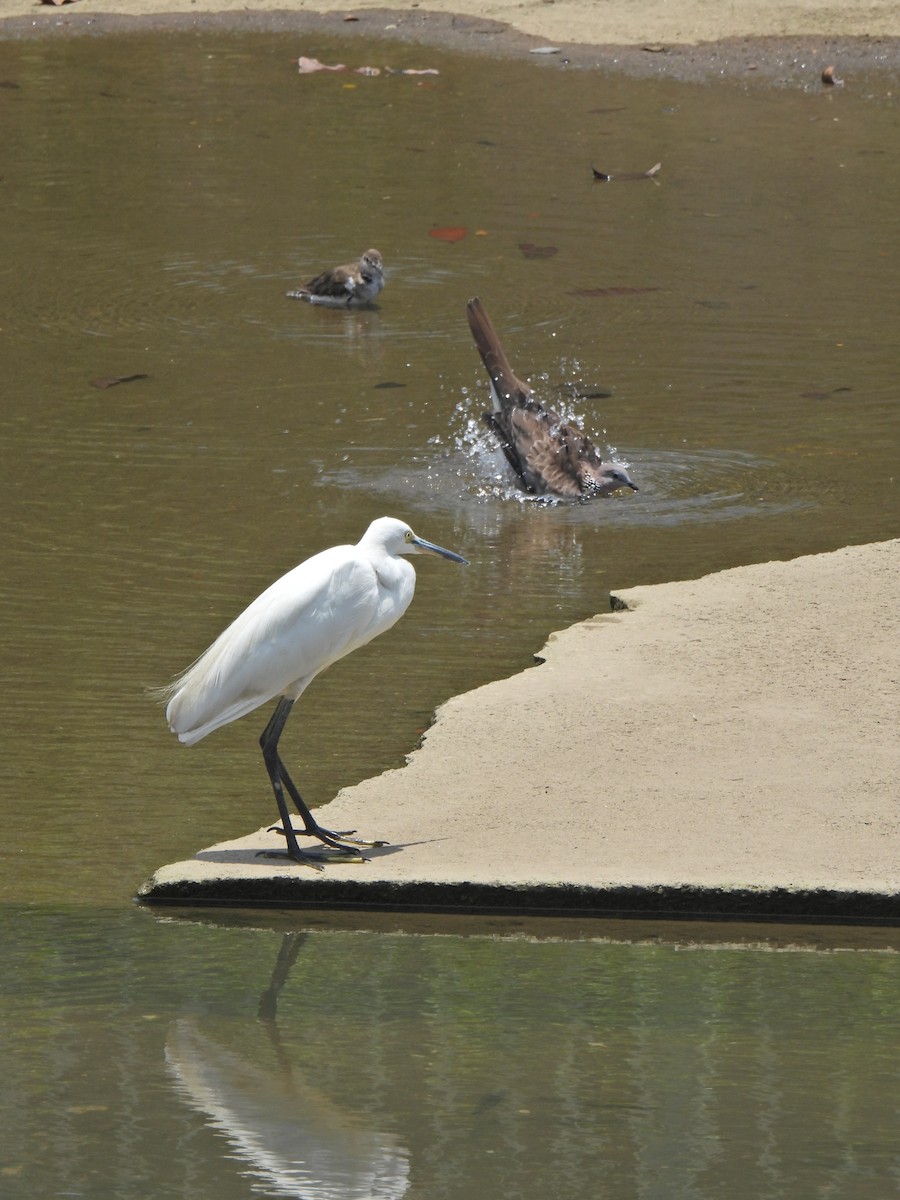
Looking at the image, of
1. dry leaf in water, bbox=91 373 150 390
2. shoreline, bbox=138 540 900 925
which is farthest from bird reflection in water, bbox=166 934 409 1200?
dry leaf in water, bbox=91 373 150 390

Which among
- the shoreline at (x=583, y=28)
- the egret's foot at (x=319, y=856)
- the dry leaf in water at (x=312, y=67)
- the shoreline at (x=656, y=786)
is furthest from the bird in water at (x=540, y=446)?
the dry leaf in water at (x=312, y=67)

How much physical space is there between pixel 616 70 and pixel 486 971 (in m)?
11.5

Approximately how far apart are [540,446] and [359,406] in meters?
1.19

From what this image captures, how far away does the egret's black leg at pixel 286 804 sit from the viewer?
15.1 feet

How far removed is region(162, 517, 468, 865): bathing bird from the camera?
4691mm

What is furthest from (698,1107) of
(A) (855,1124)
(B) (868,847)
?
(B) (868,847)

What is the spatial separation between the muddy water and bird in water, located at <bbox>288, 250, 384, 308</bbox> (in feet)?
0.40

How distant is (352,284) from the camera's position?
10.1 m

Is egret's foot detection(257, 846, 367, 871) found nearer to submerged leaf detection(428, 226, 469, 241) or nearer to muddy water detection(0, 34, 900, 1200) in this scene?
muddy water detection(0, 34, 900, 1200)

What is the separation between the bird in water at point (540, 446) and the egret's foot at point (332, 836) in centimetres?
303

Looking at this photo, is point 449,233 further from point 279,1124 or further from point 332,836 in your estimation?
point 279,1124

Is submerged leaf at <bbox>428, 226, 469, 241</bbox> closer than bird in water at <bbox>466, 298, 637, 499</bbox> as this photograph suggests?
No

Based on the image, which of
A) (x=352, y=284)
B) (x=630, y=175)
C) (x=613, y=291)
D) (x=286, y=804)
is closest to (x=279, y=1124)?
(x=286, y=804)

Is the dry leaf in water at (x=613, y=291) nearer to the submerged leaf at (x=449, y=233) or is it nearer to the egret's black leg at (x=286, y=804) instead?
the submerged leaf at (x=449, y=233)
